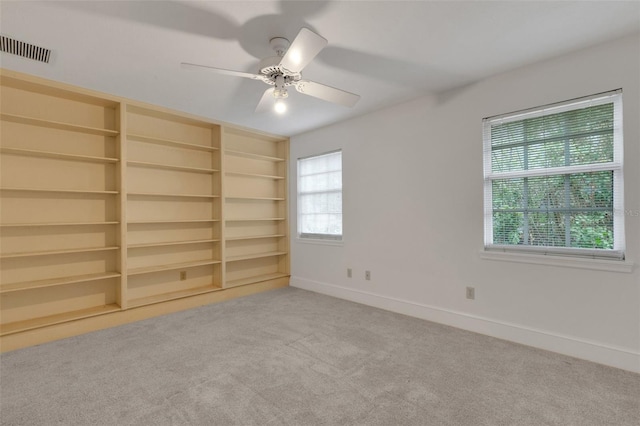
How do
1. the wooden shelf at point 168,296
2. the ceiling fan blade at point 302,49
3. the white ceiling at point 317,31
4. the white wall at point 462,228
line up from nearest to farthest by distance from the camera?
the ceiling fan blade at point 302,49
the white ceiling at point 317,31
the white wall at point 462,228
the wooden shelf at point 168,296

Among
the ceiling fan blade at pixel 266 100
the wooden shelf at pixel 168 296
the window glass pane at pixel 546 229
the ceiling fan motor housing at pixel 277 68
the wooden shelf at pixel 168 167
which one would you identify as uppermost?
the ceiling fan motor housing at pixel 277 68

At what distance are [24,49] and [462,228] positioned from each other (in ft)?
13.4

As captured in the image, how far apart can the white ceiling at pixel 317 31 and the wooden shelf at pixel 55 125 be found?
42cm

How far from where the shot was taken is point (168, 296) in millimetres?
3775

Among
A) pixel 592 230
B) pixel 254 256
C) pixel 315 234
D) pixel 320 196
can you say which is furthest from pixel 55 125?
pixel 592 230

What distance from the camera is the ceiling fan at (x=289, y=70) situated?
1.77m

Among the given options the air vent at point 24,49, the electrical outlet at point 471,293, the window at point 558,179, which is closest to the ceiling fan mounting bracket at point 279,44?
the air vent at point 24,49

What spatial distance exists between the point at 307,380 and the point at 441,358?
112 cm

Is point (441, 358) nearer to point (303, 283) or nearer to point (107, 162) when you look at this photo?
point (303, 283)

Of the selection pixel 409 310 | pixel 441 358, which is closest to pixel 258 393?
pixel 441 358

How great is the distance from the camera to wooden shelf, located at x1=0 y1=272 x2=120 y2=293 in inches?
109

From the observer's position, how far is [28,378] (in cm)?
223

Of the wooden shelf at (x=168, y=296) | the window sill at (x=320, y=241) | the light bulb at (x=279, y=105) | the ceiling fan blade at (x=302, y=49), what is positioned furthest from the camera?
the window sill at (x=320, y=241)

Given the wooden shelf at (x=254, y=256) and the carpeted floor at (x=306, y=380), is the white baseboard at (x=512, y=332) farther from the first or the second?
the wooden shelf at (x=254, y=256)
